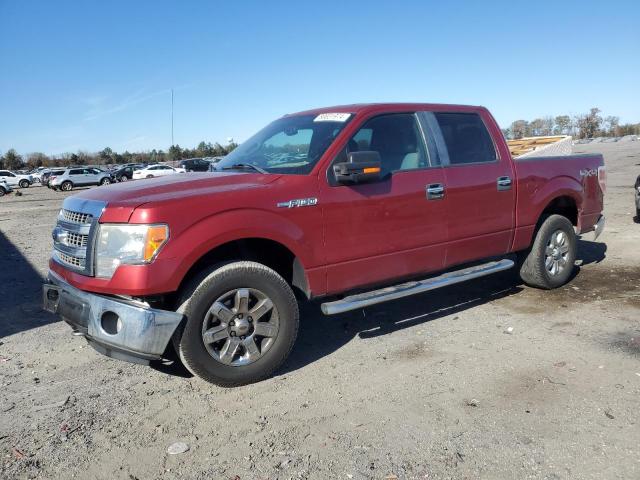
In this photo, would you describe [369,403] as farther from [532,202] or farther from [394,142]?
[532,202]

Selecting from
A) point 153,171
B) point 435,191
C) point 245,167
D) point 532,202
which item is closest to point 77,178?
point 153,171

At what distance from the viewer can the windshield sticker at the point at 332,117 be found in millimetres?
4500

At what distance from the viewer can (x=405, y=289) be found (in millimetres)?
4422

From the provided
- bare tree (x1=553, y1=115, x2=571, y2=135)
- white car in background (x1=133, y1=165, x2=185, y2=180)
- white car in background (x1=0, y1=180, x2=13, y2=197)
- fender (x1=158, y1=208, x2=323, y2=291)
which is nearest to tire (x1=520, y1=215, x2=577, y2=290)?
fender (x1=158, y1=208, x2=323, y2=291)

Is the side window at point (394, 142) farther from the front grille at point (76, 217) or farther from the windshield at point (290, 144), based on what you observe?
the front grille at point (76, 217)

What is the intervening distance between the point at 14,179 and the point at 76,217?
4531 centimetres

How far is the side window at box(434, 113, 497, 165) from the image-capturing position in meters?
5.04

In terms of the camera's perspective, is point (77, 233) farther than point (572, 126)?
No

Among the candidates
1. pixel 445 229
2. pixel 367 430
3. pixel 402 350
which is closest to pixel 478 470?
pixel 367 430

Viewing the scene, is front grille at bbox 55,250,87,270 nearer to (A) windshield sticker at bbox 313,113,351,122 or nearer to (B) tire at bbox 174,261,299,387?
(B) tire at bbox 174,261,299,387

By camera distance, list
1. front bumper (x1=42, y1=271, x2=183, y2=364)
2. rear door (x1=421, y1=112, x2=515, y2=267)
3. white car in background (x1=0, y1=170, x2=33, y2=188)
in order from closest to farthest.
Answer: front bumper (x1=42, y1=271, x2=183, y2=364)
rear door (x1=421, y1=112, x2=515, y2=267)
white car in background (x1=0, y1=170, x2=33, y2=188)

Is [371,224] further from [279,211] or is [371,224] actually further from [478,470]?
[478,470]

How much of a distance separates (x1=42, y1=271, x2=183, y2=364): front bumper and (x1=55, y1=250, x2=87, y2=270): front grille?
0.18 m

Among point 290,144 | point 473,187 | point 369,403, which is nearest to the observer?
point 369,403
